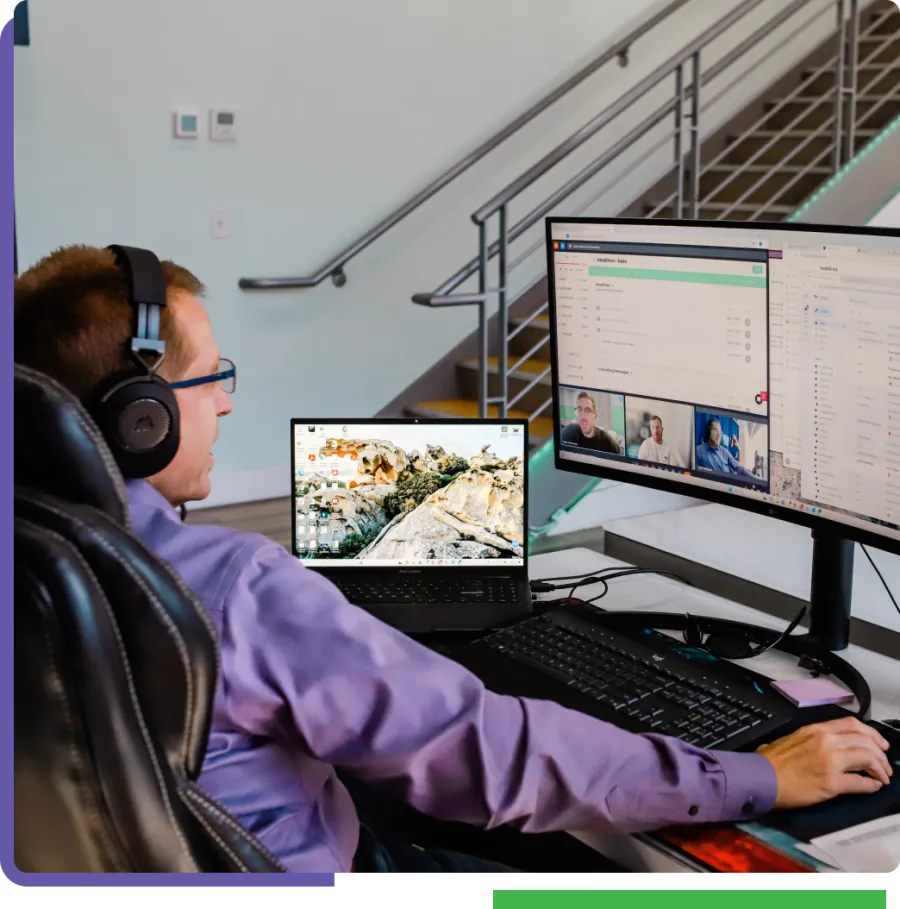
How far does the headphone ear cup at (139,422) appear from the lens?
87 cm

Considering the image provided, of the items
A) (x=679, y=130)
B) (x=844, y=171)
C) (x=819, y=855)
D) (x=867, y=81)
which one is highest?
(x=867, y=81)

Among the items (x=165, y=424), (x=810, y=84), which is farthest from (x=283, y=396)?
(x=165, y=424)

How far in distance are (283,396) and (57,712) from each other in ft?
12.6

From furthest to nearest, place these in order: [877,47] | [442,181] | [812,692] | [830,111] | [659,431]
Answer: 1. [877,47]
2. [830,111]
3. [442,181]
4. [659,431]
5. [812,692]

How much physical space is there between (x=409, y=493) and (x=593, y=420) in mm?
265

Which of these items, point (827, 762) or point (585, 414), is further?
point (585, 414)

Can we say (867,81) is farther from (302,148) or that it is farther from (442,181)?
(302,148)

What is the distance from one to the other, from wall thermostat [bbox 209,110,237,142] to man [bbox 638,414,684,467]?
3.04 meters

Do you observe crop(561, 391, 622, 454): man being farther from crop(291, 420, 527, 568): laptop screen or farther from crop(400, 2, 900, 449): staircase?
crop(400, 2, 900, 449): staircase

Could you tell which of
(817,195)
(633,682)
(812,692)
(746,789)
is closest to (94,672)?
(746,789)

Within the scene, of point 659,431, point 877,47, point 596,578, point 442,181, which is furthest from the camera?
point 877,47

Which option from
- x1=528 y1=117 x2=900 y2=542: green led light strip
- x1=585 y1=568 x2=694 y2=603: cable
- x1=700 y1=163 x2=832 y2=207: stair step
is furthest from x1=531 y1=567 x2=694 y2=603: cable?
x1=700 y1=163 x2=832 y2=207: stair step

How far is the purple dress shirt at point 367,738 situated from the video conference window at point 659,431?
1.70 feet
